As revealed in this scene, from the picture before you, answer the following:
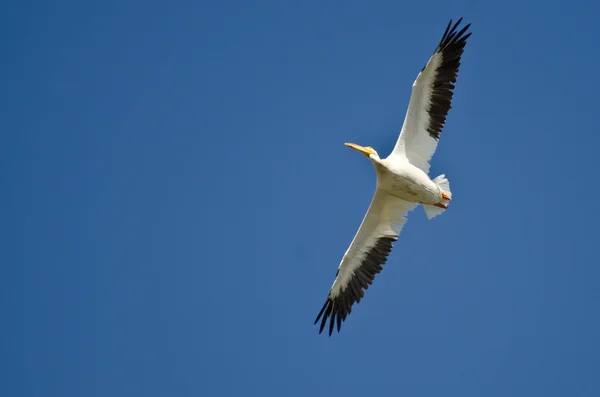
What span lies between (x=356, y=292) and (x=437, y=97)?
3.22 meters

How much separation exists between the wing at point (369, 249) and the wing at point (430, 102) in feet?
2.69

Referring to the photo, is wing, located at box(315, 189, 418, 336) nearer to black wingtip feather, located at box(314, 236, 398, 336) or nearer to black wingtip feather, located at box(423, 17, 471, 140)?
black wingtip feather, located at box(314, 236, 398, 336)

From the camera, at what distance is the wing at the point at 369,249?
14234mm

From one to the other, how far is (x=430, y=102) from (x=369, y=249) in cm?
245

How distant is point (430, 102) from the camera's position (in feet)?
44.5

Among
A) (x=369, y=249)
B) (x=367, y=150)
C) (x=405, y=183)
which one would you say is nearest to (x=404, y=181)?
(x=405, y=183)

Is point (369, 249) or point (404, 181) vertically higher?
point (404, 181)

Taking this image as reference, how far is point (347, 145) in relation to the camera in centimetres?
1422

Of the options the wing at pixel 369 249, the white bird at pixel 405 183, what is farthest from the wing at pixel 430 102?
the wing at pixel 369 249

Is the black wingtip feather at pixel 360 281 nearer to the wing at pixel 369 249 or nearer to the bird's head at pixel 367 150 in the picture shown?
the wing at pixel 369 249

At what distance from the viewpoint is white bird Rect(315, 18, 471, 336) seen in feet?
44.0

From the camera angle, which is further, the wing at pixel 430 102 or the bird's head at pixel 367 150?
the bird's head at pixel 367 150

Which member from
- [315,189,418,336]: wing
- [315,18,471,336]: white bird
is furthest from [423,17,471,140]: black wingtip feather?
[315,189,418,336]: wing

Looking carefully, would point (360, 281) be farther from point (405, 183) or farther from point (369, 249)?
point (405, 183)
